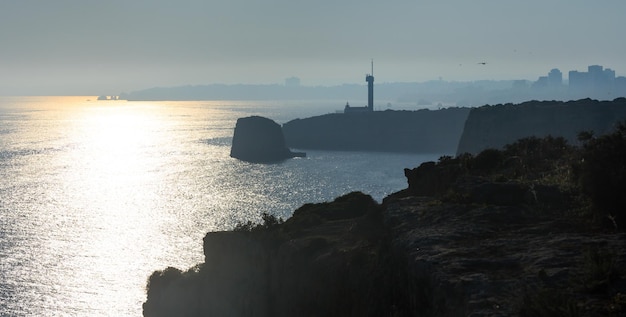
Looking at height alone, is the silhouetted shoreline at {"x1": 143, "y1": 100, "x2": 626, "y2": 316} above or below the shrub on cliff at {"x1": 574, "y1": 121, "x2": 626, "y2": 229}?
below

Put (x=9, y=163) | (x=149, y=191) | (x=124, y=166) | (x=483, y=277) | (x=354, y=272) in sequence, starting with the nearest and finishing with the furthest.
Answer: (x=483, y=277) → (x=354, y=272) → (x=149, y=191) → (x=9, y=163) → (x=124, y=166)

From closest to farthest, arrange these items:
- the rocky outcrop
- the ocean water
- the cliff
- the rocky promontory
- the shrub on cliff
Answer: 1. the rocky promontory
2. the shrub on cliff
3. the rocky outcrop
4. the ocean water
5. the cliff

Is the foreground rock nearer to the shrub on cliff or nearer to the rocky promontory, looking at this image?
the rocky promontory

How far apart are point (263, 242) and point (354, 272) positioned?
11.2 meters

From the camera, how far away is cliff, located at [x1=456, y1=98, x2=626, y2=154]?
14264 cm

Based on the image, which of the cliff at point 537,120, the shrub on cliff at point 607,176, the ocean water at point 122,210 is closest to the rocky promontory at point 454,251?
the shrub on cliff at point 607,176

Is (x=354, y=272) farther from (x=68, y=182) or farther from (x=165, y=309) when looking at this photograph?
(x=68, y=182)

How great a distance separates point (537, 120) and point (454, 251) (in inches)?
5617

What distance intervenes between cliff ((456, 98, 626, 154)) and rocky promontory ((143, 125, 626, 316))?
11273cm

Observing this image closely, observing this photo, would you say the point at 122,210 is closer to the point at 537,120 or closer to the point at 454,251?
the point at 537,120

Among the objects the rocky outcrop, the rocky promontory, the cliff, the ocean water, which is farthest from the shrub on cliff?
the cliff

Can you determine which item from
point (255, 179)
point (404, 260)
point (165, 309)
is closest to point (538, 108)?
point (255, 179)

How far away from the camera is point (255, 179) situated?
486 feet

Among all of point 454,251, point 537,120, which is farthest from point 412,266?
point 537,120
